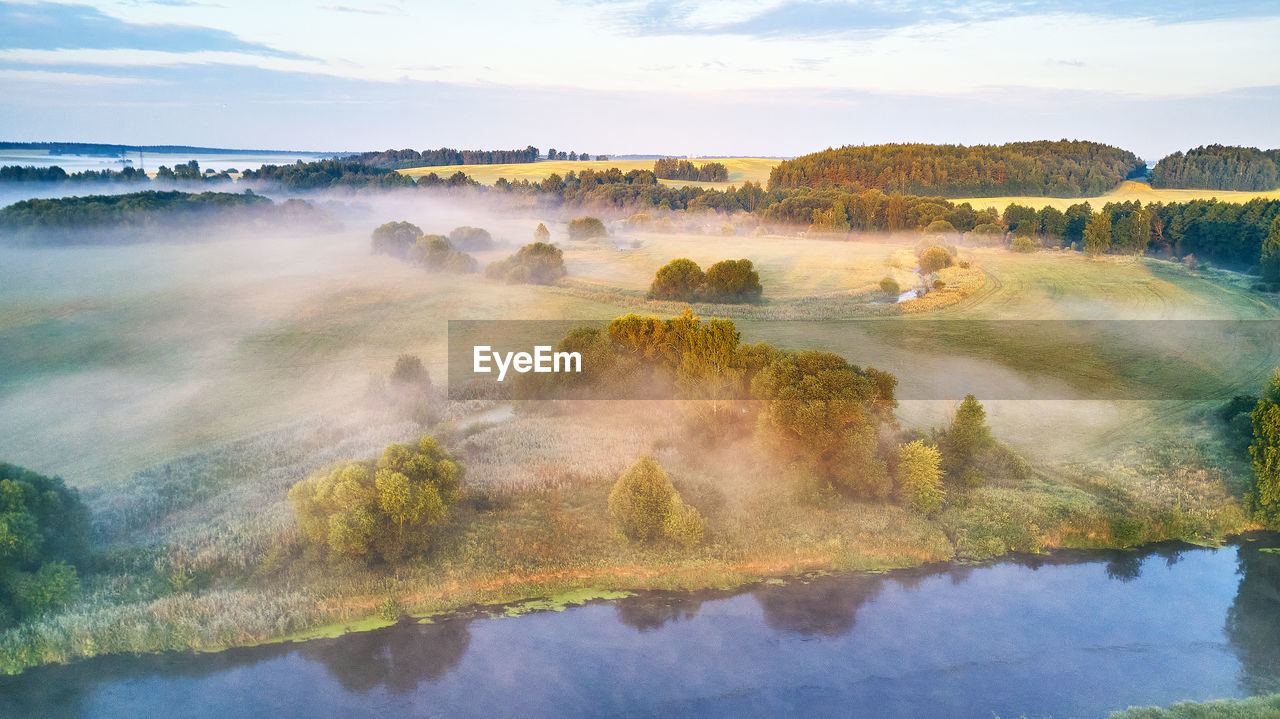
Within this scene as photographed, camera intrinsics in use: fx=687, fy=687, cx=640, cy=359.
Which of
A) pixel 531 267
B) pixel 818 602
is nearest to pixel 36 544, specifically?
pixel 818 602

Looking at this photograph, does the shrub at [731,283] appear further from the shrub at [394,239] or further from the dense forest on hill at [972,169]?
the dense forest on hill at [972,169]

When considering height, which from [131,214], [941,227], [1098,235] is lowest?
[131,214]

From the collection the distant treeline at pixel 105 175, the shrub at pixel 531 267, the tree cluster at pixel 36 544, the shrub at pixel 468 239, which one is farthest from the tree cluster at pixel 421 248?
the tree cluster at pixel 36 544

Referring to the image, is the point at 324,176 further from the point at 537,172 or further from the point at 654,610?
the point at 654,610

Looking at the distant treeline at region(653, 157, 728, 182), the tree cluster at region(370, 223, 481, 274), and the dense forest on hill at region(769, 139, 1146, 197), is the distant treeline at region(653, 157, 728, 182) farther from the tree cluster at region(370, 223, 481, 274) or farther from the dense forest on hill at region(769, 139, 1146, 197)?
the tree cluster at region(370, 223, 481, 274)

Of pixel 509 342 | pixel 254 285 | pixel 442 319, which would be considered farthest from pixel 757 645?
pixel 254 285

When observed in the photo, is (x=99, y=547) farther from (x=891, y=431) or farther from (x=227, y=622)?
(x=891, y=431)
